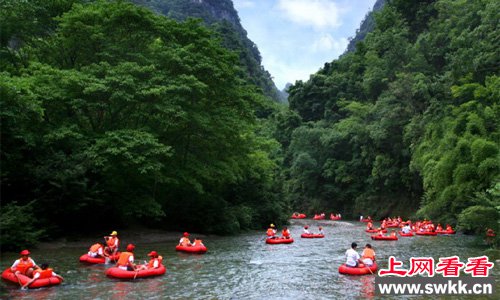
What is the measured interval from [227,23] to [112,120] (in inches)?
3350

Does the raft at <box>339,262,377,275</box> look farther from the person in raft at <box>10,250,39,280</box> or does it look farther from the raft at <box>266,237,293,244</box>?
the raft at <box>266,237,293,244</box>

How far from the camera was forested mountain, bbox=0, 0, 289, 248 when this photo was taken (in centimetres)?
2000

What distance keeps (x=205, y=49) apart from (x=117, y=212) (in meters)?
10.6

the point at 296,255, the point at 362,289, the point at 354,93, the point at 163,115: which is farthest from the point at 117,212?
the point at 354,93

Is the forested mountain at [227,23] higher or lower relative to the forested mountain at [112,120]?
higher

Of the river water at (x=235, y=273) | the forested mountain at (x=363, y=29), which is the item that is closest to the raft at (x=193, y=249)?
the river water at (x=235, y=273)

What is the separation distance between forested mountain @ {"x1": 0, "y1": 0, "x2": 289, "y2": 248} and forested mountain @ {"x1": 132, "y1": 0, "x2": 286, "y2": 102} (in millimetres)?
53595

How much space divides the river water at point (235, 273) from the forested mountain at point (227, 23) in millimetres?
61471

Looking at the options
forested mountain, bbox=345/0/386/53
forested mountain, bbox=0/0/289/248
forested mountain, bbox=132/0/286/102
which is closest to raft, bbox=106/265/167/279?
forested mountain, bbox=0/0/289/248

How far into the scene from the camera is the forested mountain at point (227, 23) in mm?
96188

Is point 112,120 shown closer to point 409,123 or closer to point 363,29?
point 409,123

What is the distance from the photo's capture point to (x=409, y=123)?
4250cm

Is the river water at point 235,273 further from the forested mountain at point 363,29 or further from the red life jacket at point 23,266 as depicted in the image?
the forested mountain at point 363,29

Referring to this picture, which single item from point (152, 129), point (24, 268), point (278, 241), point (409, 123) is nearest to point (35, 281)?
point (24, 268)
